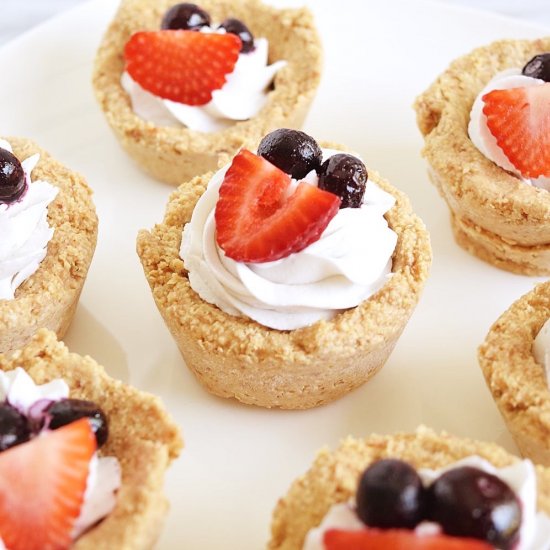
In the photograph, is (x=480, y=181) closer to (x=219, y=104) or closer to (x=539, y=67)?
(x=539, y=67)

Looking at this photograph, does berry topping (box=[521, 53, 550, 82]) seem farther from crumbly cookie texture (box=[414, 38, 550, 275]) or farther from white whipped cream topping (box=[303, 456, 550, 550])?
white whipped cream topping (box=[303, 456, 550, 550])

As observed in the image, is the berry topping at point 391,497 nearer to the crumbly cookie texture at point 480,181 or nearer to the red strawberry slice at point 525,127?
the crumbly cookie texture at point 480,181

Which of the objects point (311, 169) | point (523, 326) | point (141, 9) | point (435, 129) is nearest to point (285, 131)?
point (311, 169)

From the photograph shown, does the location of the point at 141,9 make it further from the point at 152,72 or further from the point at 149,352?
the point at 149,352

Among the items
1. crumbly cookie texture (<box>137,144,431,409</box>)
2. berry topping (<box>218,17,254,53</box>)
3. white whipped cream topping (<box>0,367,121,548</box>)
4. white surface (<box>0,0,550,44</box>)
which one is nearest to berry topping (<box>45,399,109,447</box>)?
white whipped cream topping (<box>0,367,121,548</box>)

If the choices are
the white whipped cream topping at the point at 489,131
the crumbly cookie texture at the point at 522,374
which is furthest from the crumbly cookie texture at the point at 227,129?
the crumbly cookie texture at the point at 522,374

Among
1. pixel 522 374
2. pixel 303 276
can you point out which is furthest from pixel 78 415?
pixel 522 374
